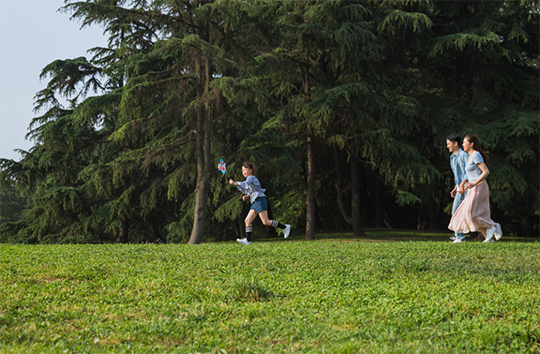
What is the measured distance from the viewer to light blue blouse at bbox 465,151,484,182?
9.73 metres

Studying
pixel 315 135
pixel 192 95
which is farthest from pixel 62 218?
pixel 315 135

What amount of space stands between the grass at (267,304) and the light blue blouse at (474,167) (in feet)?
9.72

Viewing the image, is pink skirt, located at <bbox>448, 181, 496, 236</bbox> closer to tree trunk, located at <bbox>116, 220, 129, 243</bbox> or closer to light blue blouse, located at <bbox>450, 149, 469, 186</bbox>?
light blue blouse, located at <bbox>450, 149, 469, 186</bbox>

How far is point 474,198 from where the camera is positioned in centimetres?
975

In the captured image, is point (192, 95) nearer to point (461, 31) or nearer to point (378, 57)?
point (378, 57)

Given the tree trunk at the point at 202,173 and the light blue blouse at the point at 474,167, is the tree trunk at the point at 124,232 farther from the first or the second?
the light blue blouse at the point at 474,167

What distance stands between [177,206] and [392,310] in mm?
22542

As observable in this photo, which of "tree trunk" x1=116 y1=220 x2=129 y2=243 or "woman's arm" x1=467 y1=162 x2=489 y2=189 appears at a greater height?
"woman's arm" x1=467 y1=162 x2=489 y2=189

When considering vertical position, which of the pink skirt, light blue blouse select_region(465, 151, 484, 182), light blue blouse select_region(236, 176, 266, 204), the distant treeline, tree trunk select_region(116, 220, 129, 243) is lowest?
tree trunk select_region(116, 220, 129, 243)

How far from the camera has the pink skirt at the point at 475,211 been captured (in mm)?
9758

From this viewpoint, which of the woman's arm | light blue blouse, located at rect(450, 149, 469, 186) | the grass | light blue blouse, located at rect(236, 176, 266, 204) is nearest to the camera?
the grass

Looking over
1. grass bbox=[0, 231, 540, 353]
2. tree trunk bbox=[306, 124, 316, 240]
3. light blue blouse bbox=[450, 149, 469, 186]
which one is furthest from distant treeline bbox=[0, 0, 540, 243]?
grass bbox=[0, 231, 540, 353]

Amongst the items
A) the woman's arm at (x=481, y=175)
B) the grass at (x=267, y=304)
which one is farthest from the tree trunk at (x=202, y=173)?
the woman's arm at (x=481, y=175)

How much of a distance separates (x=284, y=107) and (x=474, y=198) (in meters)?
9.90
